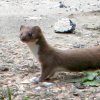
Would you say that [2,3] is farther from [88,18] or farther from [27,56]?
[27,56]

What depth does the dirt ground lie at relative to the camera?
4469 mm

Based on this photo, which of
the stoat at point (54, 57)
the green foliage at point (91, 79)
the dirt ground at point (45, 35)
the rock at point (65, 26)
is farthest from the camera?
the rock at point (65, 26)

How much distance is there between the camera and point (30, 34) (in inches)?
186

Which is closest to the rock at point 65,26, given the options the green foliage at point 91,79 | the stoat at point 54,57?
the stoat at point 54,57

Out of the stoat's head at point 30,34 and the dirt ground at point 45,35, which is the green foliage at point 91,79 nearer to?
the dirt ground at point 45,35

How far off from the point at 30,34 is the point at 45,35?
108 inches

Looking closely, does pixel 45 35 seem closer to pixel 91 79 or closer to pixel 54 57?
pixel 54 57

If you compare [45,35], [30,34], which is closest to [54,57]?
[30,34]

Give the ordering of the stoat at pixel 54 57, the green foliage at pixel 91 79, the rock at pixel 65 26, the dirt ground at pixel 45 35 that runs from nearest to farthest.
Result: the dirt ground at pixel 45 35, the green foliage at pixel 91 79, the stoat at pixel 54 57, the rock at pixel 65 26

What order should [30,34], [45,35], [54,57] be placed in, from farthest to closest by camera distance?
1. [45,35]
2. [54,57]
3. [30,34]

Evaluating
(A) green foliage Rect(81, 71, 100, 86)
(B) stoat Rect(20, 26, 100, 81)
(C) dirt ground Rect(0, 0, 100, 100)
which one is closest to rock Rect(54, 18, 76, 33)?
(C) dirt ground Rect(0, 0, 100, 100)

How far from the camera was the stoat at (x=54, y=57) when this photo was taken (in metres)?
4.81

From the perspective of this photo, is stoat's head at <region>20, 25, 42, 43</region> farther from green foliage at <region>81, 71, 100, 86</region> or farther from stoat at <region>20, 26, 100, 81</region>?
green foliage at <region>81, 71, 100, 86</region>

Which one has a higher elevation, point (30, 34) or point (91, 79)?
point (30, 34)
